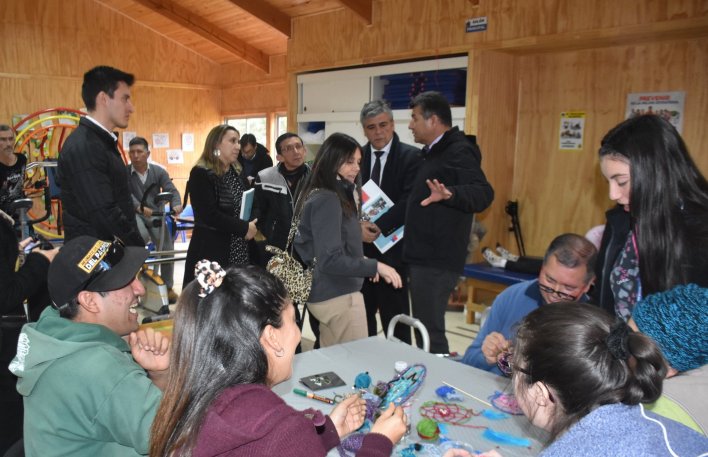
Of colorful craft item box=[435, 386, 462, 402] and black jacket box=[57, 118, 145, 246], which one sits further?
black jacket box=[57, 118, 145, 246]

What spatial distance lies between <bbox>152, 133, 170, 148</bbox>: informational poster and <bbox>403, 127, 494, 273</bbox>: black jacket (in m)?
7.29

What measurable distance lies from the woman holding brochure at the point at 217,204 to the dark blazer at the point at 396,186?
2.86ft

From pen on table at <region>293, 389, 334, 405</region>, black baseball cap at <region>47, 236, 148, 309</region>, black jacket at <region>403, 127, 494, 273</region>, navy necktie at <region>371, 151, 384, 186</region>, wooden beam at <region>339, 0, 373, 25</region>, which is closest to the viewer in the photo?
black baseball cap at <region>47, 236, 148, 309</region>

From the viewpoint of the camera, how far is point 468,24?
15.0 ft

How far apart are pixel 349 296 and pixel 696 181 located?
1550 millimetres

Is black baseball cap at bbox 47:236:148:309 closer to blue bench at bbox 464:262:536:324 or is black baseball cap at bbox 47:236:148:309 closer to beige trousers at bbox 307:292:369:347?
beige trousers at bbox 307:292:369:347

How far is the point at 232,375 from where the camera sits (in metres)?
1.18

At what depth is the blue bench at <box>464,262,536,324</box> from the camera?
14.6ft

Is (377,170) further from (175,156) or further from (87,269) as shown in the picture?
(175,156)

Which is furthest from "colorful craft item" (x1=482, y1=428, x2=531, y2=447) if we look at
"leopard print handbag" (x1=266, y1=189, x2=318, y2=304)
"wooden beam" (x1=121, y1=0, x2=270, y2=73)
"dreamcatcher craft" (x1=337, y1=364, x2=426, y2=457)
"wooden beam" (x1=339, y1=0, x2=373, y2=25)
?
"wooden beam" (x1=121, y1=0, x2=270, y2=73)

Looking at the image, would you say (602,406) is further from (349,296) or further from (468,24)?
(468,24)

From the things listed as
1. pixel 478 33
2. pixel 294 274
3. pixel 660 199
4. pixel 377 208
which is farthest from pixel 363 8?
pixel 660 199

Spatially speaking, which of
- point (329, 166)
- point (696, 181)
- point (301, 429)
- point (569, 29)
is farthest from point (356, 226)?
point (569, 29)

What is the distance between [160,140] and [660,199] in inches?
355
